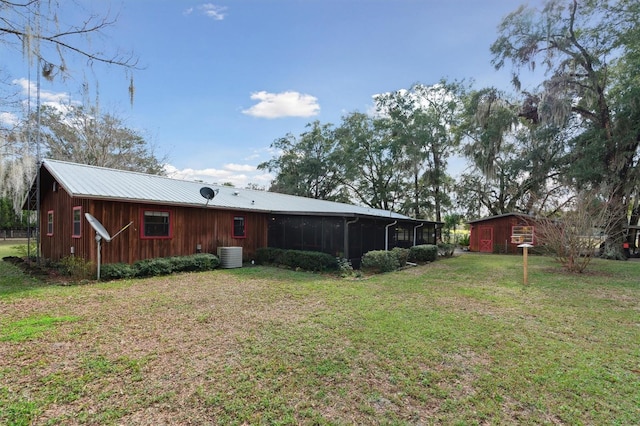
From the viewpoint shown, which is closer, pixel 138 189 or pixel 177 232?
pixel 138 189

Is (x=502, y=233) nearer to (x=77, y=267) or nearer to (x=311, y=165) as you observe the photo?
(x=311, y=165)

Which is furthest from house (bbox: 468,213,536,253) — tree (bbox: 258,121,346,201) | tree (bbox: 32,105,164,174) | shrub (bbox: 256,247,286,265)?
tree (bbox: 32,105,164,174)

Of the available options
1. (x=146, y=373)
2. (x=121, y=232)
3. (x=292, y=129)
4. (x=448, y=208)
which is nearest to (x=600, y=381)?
(x=146, y=373)

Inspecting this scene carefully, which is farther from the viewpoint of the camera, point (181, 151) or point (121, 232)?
point (181, 151)

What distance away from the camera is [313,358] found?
3574mm

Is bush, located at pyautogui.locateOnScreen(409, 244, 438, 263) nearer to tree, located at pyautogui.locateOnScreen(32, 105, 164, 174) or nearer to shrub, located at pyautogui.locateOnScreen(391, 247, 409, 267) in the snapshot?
shrub, located at pyautogui.locateOnScreen(391, 247, 409, 267)

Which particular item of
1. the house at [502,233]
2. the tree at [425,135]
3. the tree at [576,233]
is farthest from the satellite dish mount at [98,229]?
the tree at [425,135]

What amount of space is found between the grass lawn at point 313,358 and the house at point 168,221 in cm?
265

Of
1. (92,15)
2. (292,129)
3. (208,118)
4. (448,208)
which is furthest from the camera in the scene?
(292,129)

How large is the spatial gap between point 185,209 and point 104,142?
572 inches

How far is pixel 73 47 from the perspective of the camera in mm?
3727

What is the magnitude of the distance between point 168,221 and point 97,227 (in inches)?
93.8

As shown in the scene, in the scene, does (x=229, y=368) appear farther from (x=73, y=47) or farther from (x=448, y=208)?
(x=448, y=208)

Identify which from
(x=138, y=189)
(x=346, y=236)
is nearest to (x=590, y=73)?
(x=346, y=236)
